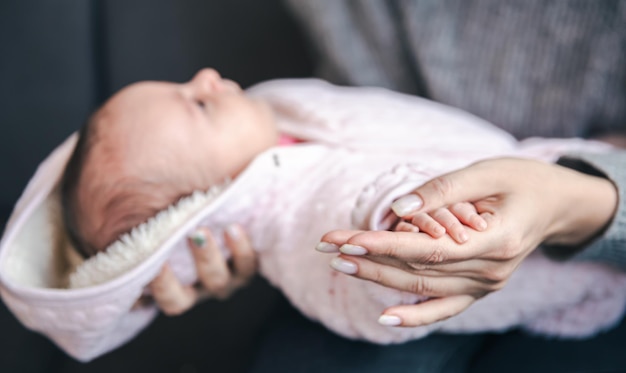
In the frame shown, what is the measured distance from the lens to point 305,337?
2.41 feet

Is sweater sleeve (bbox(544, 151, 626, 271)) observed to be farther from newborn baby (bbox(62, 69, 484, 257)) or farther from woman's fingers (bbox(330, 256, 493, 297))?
newborn baby (bbox(62, 69, 484, 257))

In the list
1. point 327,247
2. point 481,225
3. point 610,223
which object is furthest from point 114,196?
point 610,223

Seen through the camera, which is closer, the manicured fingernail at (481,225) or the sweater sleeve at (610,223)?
the manicured fingernail at (481,225)

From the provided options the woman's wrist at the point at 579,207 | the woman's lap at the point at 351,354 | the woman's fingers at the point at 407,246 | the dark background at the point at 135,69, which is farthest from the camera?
the dark background at the point at 135,69

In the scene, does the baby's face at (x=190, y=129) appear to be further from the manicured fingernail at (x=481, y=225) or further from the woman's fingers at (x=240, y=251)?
the manicured fingernail at (x=481, y=225)

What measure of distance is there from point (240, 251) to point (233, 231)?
3 cm

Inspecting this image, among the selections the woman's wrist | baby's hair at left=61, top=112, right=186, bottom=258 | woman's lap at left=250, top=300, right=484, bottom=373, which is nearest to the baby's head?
baby's hair at left=61, top=112, right=186, bottom=258

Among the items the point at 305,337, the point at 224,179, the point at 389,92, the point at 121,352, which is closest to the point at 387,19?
the point at 389,92

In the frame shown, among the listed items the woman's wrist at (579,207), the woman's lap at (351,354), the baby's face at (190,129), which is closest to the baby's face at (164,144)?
the baby's face at (190,129)

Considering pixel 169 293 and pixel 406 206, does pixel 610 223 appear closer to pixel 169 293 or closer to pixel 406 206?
pixel 406 206

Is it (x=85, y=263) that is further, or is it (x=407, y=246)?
(x=85, y=263)

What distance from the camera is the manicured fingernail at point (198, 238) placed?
2.22 ft

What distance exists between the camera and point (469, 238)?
47 cm

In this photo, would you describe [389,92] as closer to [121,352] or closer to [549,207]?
[549,207]
